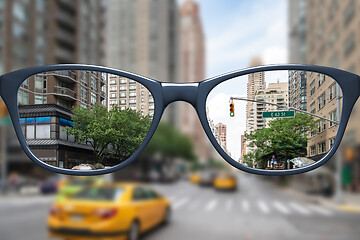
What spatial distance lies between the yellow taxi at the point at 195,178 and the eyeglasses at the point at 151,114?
1017 centimetres

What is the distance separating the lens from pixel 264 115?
1.02ft

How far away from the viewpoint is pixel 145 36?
9453mm

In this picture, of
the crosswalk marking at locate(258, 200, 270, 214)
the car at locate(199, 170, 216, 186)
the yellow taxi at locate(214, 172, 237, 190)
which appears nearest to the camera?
the yellow taxi at locate(214, 172, 237, 190)

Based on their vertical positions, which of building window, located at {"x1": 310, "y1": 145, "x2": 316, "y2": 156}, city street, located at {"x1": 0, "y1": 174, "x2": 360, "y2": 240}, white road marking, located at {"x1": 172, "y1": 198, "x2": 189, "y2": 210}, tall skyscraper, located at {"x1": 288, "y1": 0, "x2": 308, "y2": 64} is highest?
tall skyscraper, located at {"x1": 288, "y1": 0, "x2": 308, "y2": 64}

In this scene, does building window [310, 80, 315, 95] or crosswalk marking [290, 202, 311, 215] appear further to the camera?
crosswalk marking [290, 202, 311, 215]

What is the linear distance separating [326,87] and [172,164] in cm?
931

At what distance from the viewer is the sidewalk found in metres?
8.38

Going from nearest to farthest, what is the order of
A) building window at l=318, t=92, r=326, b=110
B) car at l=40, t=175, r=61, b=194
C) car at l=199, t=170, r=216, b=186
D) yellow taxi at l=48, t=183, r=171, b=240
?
building window at l=318, t=92, r=326, b=110 → yellow taxi at l=48, t=183, r=171, b=240 → car at l=40, t=175, r=61, b=194 → car at l=199, t=170, r=216, b=186

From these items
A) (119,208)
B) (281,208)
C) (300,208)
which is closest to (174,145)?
(119,208)

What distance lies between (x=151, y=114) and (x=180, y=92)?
37 mm

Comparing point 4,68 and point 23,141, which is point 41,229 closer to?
point 4,68

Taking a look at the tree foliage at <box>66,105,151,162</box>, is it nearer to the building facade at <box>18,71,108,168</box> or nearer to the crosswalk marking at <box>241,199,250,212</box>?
the building facade at <box>18,71,108,168</box>

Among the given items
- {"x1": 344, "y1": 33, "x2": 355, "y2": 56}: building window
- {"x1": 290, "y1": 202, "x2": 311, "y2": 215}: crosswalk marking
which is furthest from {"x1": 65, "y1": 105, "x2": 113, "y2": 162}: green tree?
{"x1": 290, "y1": 202, "x2": 311, "y2": 215}: crosswalk marking

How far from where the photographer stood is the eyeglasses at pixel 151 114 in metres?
0.30
